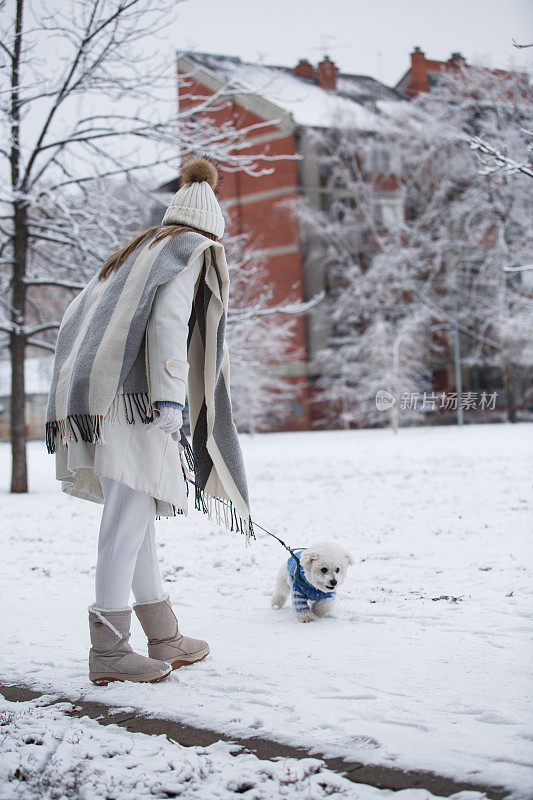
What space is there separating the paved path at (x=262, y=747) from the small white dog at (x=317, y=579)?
1335 mm

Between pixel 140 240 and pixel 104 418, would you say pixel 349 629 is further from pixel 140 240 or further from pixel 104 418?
pixel 140 240

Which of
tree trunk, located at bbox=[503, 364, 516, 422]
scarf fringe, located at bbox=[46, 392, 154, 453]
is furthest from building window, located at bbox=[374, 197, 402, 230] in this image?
scarf fringe, located at bbox=[46, 392, 154, 453]

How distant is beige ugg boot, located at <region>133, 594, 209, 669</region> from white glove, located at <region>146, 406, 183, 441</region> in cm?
76

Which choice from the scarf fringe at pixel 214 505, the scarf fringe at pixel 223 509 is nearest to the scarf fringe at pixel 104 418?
the scarf fringe at pixel 214 505

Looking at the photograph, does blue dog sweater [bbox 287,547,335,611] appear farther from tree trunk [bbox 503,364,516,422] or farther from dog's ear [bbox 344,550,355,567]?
tree trunk [bbox 503,364,516,422]

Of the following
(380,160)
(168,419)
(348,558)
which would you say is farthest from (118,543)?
(380,160)

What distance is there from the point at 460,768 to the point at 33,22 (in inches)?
402

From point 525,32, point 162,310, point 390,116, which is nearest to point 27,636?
point 162,310

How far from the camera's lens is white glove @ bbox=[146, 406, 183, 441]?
2889mm

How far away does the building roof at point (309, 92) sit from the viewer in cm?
1071

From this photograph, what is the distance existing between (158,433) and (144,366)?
0.27 m

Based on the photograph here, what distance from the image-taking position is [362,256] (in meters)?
27.3

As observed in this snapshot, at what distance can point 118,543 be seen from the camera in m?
3.04

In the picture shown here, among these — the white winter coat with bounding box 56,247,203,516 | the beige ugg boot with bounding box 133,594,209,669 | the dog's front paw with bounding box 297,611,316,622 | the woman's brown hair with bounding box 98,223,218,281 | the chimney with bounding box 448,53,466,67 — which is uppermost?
the chimney with bounding box 448,53,466,67
